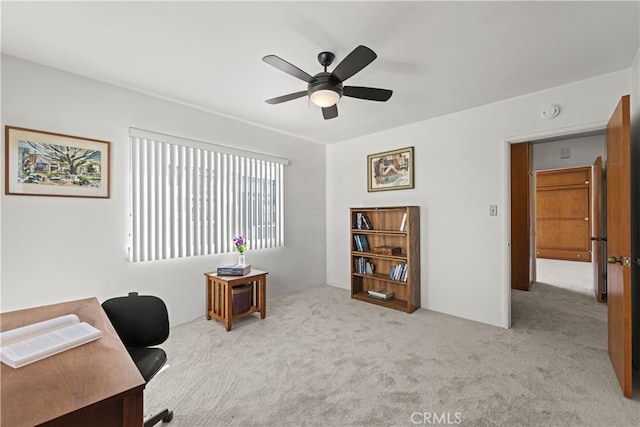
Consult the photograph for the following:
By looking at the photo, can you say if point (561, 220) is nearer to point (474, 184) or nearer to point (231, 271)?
point (474, 184)

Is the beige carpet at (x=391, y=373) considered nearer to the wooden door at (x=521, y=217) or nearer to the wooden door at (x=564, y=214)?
the wooden door at (x=521, y=217)

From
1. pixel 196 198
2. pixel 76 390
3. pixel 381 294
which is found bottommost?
pixel 381 294

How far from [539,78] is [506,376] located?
8.23 feet

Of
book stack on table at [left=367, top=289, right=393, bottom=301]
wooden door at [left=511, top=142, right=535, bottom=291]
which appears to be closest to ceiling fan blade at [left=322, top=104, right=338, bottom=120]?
book stack on table at [left=367, top=289, right=393, bottom=301]

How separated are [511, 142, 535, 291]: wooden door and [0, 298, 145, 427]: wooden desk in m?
5.16

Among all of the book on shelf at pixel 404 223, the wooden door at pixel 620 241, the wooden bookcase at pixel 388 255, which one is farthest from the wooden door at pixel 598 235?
the book on shelf at pixel 404 223

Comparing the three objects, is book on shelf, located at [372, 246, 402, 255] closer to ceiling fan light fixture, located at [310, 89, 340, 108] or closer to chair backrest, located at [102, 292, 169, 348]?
ceiling fan light fixture, located at [310, 89, 340, 108]

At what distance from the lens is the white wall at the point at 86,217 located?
7.22 feet

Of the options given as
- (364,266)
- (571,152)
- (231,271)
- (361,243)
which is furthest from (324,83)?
(571,152)

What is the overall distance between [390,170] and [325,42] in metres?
2.28

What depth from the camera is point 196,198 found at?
3191mm

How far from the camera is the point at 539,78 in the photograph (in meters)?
2.52

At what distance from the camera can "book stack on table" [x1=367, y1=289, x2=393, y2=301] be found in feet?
12.2

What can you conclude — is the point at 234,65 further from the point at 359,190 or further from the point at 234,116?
the point at 359,190
